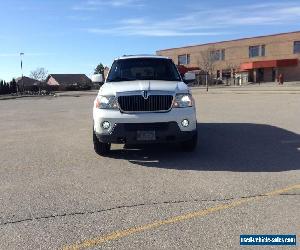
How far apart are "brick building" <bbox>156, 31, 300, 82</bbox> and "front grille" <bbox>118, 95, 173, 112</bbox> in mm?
79590

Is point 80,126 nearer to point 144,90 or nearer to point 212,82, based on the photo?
point 144,90

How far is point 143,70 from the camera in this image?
9992 mm

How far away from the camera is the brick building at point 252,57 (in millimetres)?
87375

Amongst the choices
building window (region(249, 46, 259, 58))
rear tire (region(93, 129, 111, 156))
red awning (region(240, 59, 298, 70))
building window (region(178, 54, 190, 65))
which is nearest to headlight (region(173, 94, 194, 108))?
rear tire (region(93, 129, 111, 156))

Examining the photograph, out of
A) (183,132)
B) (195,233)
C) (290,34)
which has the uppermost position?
(290,34)

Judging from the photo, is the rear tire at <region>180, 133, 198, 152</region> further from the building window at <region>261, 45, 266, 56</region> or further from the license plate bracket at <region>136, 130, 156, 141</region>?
the building window at <region>261, 45, 266, 56</region>

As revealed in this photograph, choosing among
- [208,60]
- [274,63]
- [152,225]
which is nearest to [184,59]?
[208,60]

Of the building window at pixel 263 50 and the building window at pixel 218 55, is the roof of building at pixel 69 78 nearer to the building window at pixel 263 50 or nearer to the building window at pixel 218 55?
the building window at pixel 218 55

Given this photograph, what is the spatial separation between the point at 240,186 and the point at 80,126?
876cm

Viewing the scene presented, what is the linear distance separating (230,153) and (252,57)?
298ft

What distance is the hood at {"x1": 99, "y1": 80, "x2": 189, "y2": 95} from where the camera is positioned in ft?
27.5

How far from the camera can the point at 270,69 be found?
288ft

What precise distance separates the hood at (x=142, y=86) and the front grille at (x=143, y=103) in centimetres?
15

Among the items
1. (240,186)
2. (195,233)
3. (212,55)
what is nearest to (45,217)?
(195,233)
